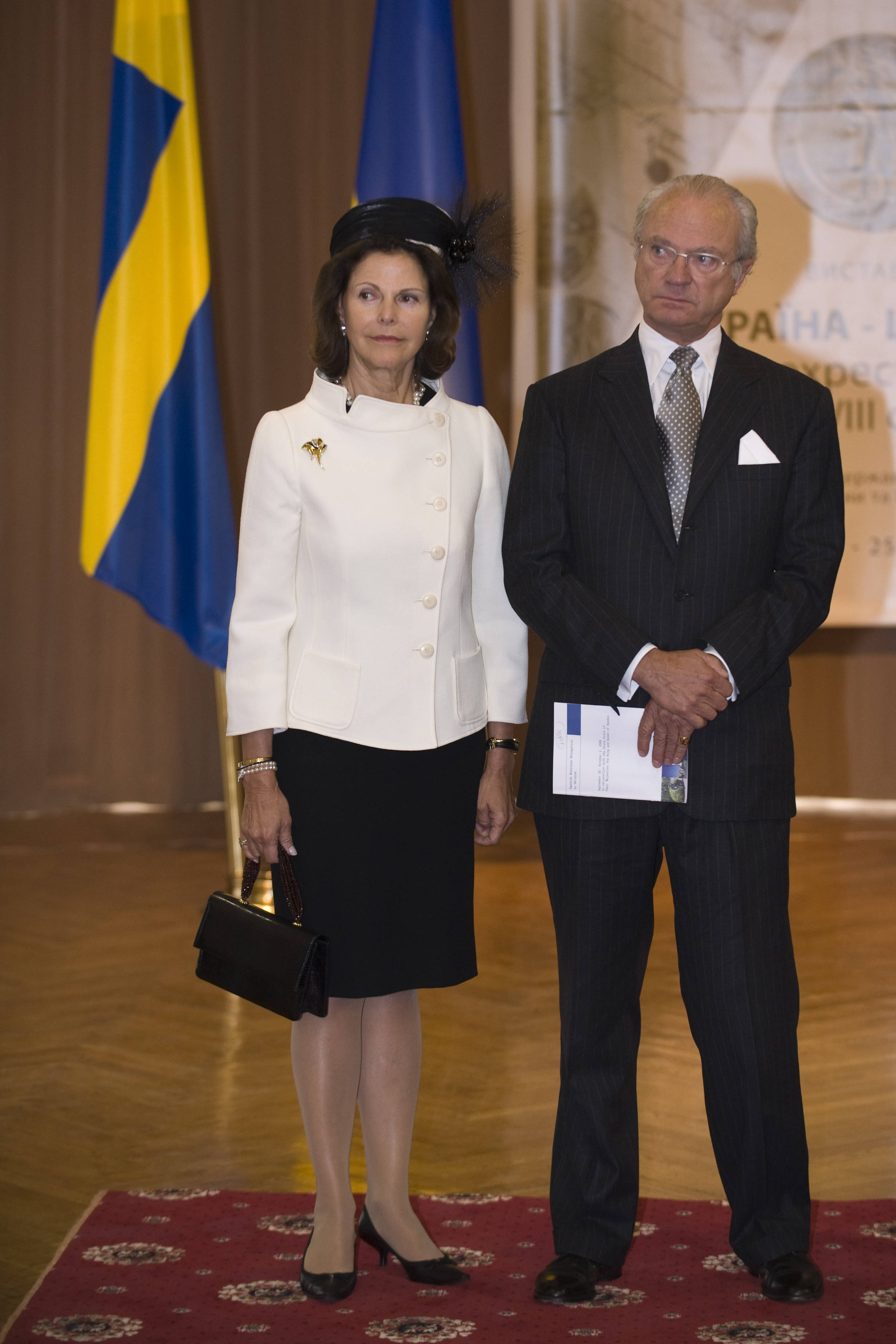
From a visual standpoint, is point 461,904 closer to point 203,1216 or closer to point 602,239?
point 203,1216

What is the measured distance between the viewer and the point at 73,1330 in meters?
2.13

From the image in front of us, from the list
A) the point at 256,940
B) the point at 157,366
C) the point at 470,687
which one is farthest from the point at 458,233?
the point at 157,366

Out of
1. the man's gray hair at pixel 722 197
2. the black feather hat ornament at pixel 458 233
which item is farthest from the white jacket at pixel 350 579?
the man's gray hair at pixel 722 197

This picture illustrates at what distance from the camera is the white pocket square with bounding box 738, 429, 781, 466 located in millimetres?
2207

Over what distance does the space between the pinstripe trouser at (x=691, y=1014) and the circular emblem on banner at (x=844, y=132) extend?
4.63m

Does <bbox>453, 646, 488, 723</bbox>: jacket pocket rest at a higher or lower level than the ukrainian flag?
lower

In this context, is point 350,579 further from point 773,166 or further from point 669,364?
point 773,166

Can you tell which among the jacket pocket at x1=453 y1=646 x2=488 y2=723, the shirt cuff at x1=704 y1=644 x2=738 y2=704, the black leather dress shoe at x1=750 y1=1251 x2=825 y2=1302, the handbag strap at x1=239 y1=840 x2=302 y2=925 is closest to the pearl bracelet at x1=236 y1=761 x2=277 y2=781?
the handbag strap at x1=239 y1=840 x2=302 y2=925

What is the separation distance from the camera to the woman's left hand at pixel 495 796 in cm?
238

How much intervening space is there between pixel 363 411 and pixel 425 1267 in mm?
1341

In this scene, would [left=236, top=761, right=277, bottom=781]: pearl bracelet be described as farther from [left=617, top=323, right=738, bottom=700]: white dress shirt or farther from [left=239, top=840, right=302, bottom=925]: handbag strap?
[left=617, top=323, right=738, bottom=700]: white dress shirt

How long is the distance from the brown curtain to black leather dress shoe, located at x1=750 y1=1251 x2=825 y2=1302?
4.68 m

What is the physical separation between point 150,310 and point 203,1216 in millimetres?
3069

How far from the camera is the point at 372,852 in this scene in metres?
2.25
